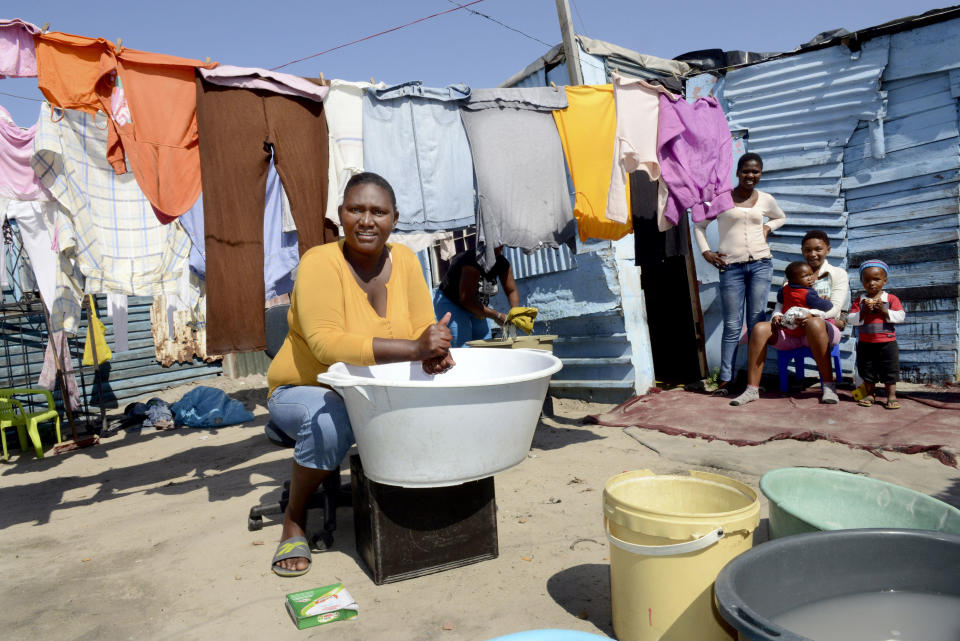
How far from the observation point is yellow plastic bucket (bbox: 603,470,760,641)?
1620 millimetres

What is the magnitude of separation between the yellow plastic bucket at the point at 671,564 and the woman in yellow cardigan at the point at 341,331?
869 mm

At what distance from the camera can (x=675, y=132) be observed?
409 centimetres

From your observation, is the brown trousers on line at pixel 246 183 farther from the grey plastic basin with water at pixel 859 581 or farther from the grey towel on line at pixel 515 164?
the grey plastic basin with water at pixel 859 581

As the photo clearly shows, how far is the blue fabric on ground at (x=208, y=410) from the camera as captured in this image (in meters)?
6.69

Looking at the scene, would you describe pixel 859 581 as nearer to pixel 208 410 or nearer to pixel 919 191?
pixel 919 191

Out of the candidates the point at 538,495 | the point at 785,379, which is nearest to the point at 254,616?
the point at 538,495

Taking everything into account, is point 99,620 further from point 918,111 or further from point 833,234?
point 918,111

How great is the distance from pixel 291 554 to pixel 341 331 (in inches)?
38.0

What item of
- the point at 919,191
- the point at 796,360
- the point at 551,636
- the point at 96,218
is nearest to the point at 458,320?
the point at 96,218

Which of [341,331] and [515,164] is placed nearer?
[341,331]

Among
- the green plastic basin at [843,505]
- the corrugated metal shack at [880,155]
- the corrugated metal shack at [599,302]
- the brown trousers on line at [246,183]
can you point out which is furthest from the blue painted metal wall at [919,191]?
the brown trousers on line at [246,183]

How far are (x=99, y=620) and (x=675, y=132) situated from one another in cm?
403

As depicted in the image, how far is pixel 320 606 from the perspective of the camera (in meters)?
2.09

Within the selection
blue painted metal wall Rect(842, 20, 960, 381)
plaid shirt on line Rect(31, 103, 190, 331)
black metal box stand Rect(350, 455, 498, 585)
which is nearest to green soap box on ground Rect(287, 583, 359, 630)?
black metal box stand Rect(350, 455, 498, 585)
